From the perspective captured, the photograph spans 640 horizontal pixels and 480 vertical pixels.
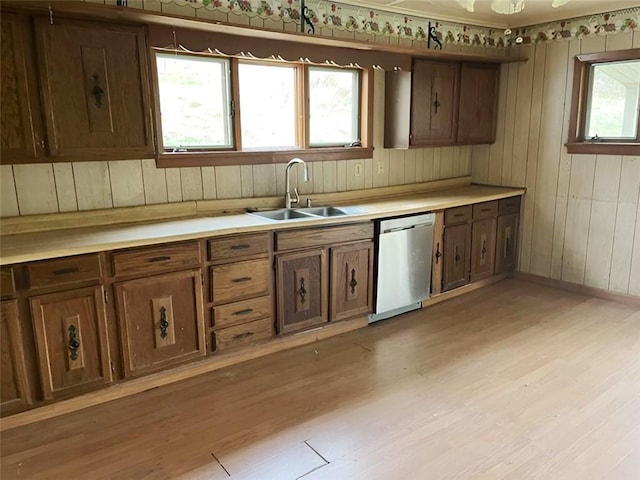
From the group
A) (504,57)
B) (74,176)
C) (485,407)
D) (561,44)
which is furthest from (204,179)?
(561,44)

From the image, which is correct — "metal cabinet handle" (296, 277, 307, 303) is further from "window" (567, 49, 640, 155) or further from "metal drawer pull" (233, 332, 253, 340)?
"window" (567, 49, 640, 155)

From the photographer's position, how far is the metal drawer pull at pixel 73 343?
250 centimetres

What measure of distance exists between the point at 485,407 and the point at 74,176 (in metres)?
2.76

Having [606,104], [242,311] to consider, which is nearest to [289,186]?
[242,311]

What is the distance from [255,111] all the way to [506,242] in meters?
2.83

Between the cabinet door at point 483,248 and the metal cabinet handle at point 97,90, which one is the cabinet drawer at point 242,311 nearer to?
the metal cabinet handle at point 97,90

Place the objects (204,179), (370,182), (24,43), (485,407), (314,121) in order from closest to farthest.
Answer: (24,43)
(485,407)
(204,179)
(314,121)
(370,182)

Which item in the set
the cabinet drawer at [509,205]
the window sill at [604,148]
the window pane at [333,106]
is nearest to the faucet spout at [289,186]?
the window pane at [333,106]

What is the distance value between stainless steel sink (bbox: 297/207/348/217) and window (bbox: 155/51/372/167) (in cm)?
42

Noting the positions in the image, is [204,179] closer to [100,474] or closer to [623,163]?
[100,474]

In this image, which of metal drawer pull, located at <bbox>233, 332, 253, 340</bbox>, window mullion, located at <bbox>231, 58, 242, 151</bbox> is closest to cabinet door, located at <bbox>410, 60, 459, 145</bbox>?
window mullion, located at <bbox>231, 58, 242, 151</bbox>

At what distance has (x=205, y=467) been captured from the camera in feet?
7.08

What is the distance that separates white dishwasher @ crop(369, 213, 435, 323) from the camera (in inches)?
145

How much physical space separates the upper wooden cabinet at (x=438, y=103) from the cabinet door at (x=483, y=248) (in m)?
0.84
